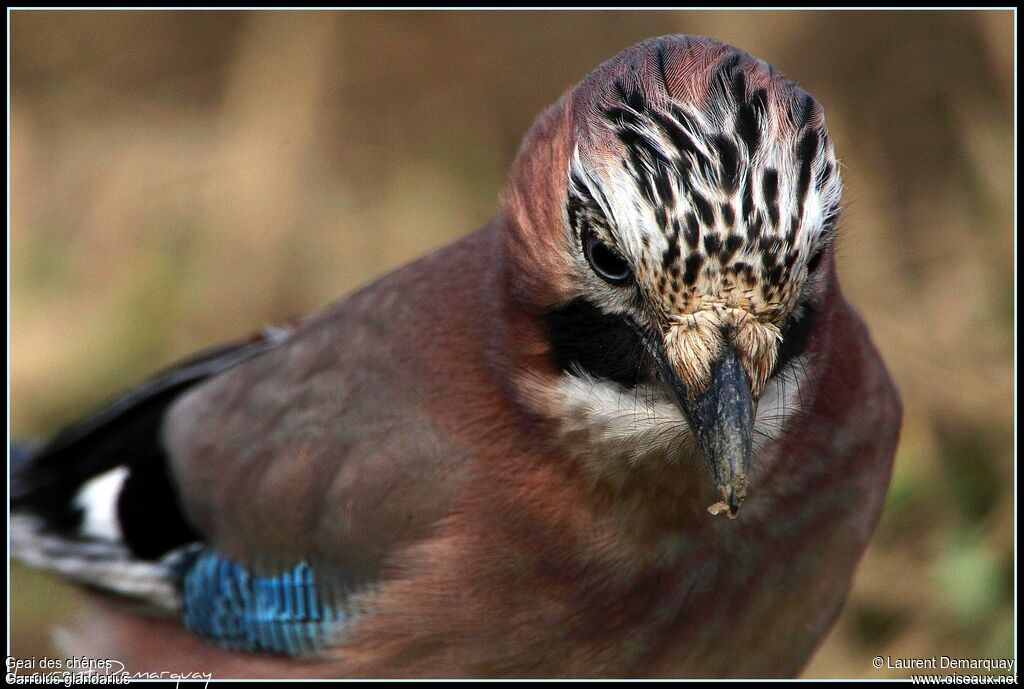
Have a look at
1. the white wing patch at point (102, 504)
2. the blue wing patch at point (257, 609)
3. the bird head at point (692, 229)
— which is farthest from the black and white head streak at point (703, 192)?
the white wing patch at point (102, 504)

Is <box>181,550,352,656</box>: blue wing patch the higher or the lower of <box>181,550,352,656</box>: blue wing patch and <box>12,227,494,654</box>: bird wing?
the lower

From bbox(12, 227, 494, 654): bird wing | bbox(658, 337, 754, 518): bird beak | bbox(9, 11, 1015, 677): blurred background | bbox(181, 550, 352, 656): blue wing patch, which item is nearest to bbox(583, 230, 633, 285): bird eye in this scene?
bbox(658, 337, 754, 518): bird beak

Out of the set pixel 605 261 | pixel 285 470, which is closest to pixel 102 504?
pixel 285 470

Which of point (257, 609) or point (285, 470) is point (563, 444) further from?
point (257, 609)

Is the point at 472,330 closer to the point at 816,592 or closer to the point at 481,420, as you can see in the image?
the point at 481,420

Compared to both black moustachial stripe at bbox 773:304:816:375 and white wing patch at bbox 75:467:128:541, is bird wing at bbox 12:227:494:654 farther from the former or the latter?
black moustachial stripe at bbox 773:304:816:375

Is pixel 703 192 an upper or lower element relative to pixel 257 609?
upper

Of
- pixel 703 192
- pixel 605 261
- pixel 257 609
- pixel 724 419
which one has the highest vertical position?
pixel 703 192
